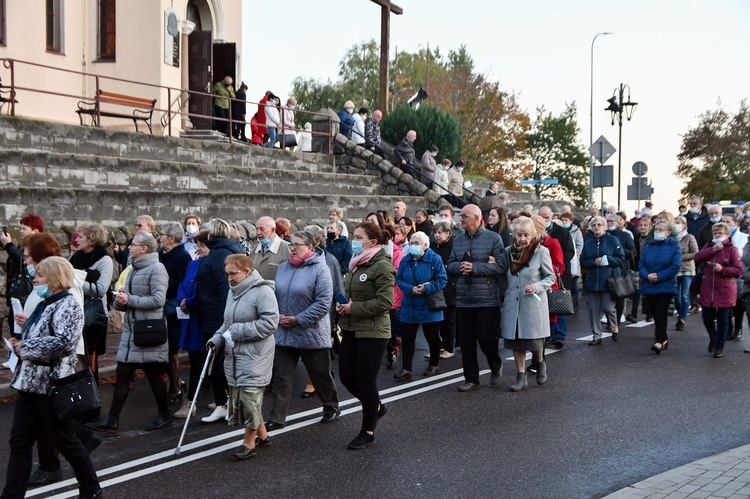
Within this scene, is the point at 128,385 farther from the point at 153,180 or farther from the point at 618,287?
the point at 153,180

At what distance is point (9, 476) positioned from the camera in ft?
20.0

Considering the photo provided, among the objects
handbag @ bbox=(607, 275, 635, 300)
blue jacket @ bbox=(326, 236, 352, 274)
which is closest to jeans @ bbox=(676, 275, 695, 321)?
handbag @ bbox=(607, 275, 635, 300)

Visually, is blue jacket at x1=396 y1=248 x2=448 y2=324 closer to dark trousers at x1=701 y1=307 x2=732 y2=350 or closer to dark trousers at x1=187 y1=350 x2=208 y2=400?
dark trousers at x1=187 y1=350 x2=208 y2=400

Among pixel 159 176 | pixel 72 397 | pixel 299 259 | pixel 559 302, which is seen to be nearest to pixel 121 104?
pixel 159 176

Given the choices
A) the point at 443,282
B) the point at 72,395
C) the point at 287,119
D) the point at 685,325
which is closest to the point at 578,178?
the point at 287,119

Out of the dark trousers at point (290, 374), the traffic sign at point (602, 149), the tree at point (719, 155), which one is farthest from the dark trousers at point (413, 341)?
the tree at point (719, 155)

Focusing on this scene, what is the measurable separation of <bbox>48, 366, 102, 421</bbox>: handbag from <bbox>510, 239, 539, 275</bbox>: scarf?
5.42 m

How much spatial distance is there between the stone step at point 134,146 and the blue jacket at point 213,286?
28.9 ft

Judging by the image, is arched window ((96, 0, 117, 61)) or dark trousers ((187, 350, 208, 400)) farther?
arched window ((96, 0, 117, 61))

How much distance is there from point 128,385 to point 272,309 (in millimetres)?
1883

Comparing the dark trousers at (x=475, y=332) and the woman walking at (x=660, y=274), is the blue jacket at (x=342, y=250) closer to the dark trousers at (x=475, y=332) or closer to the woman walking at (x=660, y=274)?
the dark trousers at (x=475, y=332)

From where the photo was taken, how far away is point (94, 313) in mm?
8773

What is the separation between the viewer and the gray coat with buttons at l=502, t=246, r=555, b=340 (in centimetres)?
1027

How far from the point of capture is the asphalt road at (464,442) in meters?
6.77
